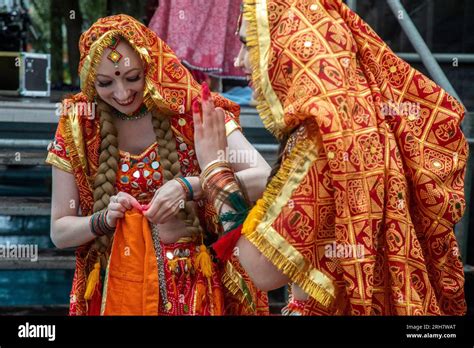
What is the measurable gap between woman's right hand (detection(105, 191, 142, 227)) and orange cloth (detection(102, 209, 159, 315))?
3 cm

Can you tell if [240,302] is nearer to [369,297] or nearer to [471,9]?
[369,297]

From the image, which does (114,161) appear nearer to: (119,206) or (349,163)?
(119,206)

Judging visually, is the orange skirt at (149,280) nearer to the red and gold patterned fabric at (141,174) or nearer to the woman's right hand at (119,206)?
the woman's right hand at (119,206)

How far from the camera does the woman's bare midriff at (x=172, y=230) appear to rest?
291 centimetres

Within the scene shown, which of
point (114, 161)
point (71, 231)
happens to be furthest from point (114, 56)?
point (71, 231)

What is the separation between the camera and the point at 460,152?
7.66 ft

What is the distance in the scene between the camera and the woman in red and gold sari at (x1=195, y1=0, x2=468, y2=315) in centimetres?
213

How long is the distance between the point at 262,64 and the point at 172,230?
2.98ft

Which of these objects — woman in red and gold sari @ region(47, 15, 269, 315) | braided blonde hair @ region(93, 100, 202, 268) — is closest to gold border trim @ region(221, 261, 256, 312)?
woman in red and gold sari @ region(47, 15, 269, 315)

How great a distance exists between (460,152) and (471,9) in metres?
4.29

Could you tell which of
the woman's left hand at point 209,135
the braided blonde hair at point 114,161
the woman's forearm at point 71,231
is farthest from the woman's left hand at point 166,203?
the woman's left hand at point 209,135

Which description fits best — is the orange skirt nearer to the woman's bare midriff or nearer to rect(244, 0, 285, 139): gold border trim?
the woman's bare midriff

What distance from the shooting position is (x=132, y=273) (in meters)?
2.90
